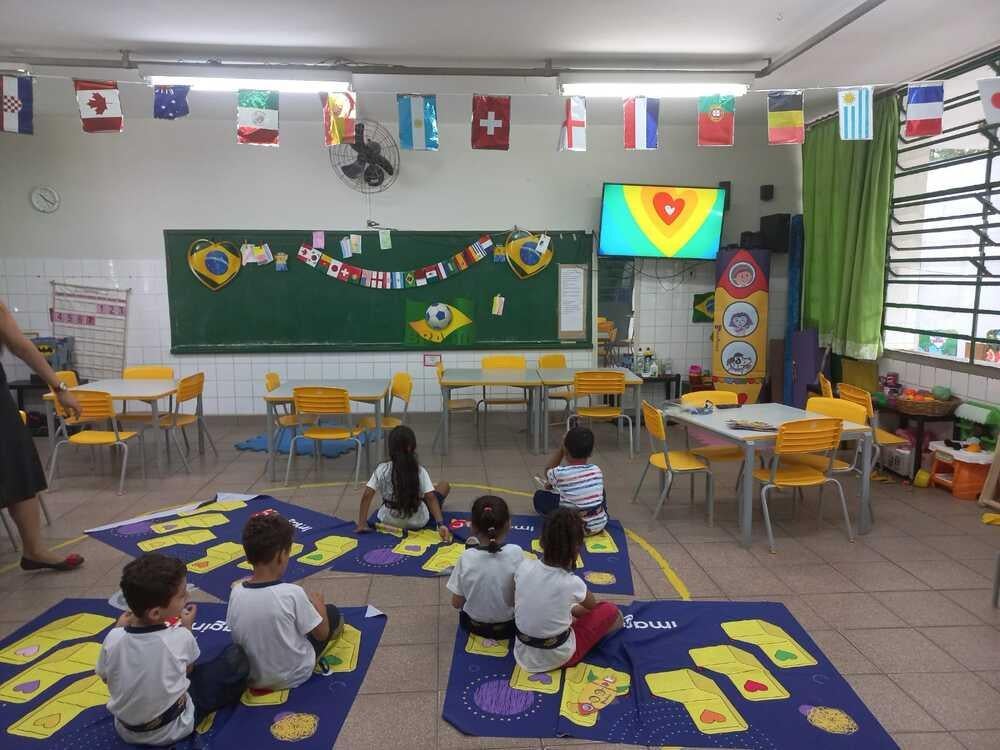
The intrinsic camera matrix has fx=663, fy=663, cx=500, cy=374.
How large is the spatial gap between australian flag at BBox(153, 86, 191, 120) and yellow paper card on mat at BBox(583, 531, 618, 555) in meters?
4.26

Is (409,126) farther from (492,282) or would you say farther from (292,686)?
(292,686)

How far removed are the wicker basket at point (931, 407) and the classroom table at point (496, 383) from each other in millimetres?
2970

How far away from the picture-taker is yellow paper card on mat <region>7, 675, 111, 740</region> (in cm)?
229

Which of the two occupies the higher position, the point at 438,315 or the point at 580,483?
the point at 438,315

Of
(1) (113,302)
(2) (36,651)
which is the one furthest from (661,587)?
(1) (113,302)

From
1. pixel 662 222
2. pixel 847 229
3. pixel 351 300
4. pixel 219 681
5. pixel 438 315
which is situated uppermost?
pixel 662 222

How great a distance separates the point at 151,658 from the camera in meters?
2.03

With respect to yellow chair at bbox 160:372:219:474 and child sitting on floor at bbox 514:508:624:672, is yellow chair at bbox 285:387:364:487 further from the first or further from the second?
child sitting on floor at bbox 514:508:624:672

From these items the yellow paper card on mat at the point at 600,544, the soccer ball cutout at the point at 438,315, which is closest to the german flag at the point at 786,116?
the yellow paper card on mat at the point at 600,544

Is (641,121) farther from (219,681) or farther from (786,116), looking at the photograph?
(219,681)

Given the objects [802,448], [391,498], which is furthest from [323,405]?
[802,448]

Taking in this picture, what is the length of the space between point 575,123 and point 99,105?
3560mm

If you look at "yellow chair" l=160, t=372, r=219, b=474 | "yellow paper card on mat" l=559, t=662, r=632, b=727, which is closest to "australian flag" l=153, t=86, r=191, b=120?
"yellow chair" l=160, t=372, r=219, b=474

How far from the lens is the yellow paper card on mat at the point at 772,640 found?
8.93 ft
